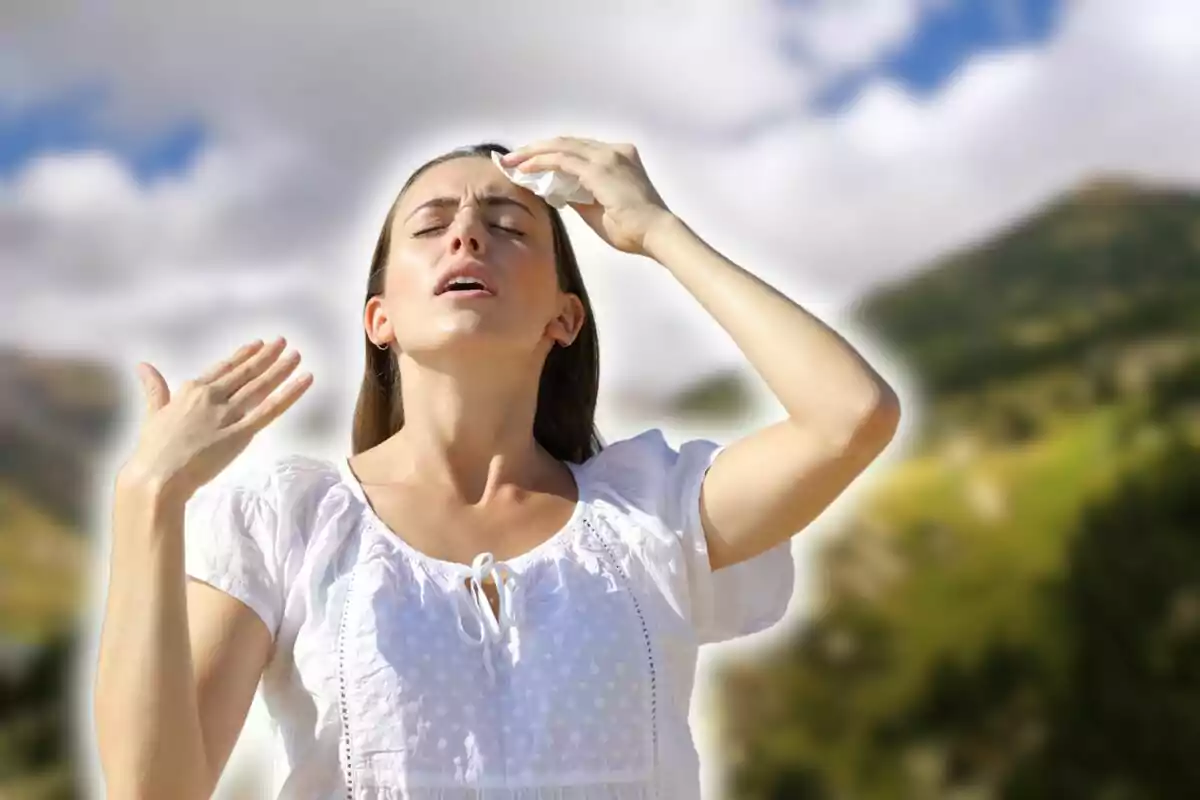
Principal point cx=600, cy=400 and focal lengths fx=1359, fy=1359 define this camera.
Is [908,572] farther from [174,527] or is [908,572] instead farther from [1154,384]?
[174,527]

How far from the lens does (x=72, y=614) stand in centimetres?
→ 384

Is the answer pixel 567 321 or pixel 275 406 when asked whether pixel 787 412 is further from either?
pixel 275 406

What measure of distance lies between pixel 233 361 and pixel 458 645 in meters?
0.26

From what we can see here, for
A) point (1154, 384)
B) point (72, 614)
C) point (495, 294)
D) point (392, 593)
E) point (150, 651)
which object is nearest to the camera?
point (150, 651)

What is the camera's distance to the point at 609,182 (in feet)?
3.71

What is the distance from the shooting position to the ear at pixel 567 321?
1207mm

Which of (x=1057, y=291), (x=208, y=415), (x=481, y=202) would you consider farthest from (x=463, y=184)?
(x=1057, y=291)

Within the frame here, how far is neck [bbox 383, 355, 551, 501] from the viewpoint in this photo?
44.4 inches

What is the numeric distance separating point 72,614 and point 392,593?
3.18 metres

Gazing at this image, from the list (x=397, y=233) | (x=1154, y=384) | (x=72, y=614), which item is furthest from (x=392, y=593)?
(x=1154, y=384)

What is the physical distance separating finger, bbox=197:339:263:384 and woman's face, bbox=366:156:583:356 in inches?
6.1

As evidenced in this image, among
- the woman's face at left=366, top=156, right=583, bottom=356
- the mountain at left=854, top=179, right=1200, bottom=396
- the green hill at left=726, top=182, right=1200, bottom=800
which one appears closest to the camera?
the woman's face at left=366, top=156, right=583, bottom=356

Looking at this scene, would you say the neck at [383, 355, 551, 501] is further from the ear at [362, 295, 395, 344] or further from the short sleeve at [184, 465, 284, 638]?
the short sleeve at [184, 465, 284, 638]

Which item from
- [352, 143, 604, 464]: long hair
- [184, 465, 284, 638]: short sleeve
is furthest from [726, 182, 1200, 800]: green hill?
[184, 465, 284, 638]: short sleeve
